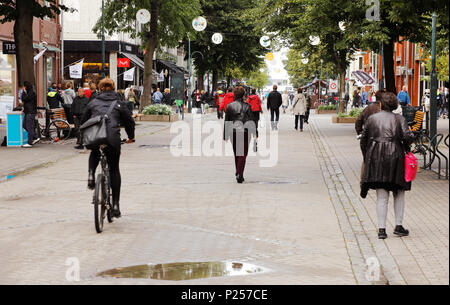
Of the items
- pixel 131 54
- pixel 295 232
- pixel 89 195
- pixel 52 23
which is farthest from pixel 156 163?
pixel 131 54

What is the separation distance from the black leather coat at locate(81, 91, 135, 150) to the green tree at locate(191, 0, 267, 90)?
154ft

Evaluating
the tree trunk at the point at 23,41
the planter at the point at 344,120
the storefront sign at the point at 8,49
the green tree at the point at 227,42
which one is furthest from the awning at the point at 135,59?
the tree trunk at the point at 23,41

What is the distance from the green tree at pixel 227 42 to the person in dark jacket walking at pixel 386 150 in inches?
1890

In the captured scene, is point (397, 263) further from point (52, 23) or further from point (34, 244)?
point (52, 23)

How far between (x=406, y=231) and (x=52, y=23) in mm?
36249

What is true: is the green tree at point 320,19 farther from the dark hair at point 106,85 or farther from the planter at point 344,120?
the dark hair at point 106,85

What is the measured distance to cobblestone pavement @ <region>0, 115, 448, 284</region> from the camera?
6887 millimetres

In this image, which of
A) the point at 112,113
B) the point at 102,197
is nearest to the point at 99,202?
the point at 102,197

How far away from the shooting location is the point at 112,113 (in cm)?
925

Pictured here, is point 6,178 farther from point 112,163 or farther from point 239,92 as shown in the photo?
point 112,163

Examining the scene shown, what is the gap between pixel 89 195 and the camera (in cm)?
1209

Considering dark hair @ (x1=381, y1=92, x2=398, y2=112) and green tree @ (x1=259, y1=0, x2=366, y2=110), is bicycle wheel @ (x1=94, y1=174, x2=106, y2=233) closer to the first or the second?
dark hair @ (x1=381, y1=92, x2=398, y2=112)

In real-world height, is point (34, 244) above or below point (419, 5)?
below

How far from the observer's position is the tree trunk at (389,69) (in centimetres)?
2775
